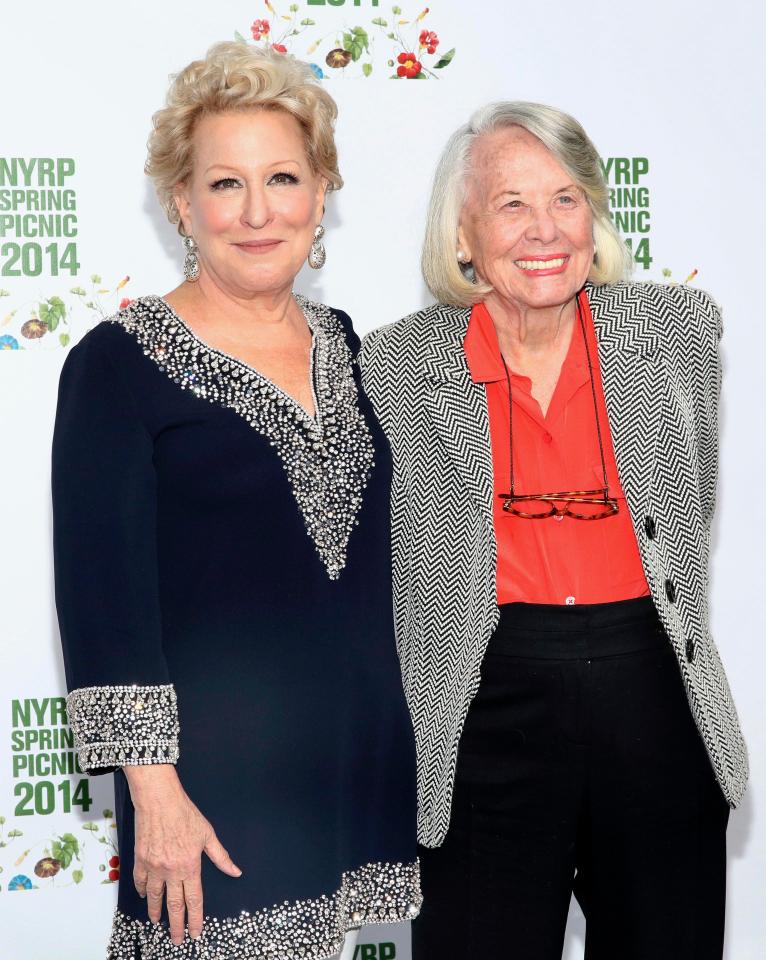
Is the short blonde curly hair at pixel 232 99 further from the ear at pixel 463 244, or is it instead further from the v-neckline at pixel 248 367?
the ear at pixel 463 244

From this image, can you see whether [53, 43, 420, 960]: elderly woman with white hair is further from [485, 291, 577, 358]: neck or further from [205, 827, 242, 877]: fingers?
[485, 291, 577, 358]: neck

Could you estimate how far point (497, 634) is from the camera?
182 centimetres

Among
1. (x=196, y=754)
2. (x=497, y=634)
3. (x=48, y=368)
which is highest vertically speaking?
(x=48, y=368)

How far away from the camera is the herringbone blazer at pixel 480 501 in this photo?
1.82 meters

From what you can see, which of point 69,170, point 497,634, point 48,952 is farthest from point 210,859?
point 69,170

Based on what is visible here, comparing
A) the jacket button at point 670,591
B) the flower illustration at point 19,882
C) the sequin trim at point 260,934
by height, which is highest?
the jacket button at point 670,591

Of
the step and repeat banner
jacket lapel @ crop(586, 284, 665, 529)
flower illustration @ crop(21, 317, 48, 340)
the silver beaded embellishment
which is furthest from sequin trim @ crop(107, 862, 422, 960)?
flower illustration @ crop(21, 317, 48, 340)

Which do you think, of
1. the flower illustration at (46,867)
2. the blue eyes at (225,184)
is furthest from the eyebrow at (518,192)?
the flower illustration at (46,867)

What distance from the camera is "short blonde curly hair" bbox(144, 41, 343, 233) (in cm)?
169

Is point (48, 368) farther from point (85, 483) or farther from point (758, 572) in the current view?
Result: point (758, 572)

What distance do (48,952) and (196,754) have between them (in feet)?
4.38

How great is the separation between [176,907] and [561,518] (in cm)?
74

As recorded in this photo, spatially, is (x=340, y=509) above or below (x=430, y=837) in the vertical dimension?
above

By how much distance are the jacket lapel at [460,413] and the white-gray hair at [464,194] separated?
0.30 ft
